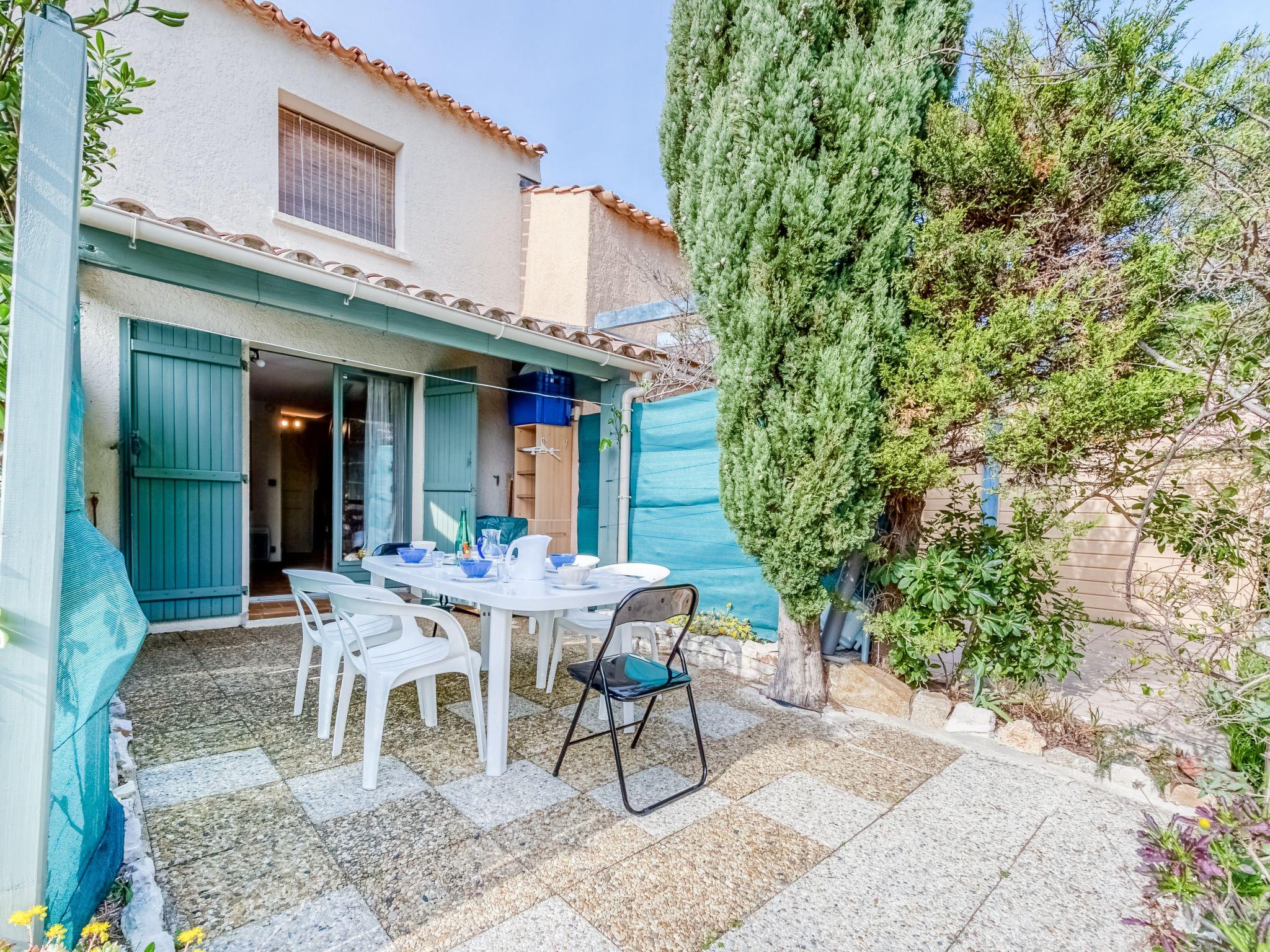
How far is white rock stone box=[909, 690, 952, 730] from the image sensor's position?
3.28 m

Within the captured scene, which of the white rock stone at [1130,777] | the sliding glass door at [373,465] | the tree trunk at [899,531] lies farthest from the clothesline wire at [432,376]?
the white rock stone at [1130,777]

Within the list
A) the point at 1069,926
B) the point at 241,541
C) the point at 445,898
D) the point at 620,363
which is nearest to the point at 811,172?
the point at 620,363

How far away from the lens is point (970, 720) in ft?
10.5

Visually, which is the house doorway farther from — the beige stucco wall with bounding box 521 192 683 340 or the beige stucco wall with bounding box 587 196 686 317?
the beige stucco wall with bounding box 587 196 686 317

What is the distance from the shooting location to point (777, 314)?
3123 mm

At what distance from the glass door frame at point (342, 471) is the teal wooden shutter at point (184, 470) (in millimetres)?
850

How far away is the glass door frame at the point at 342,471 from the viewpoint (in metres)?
5.59

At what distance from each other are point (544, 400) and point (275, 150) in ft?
10.6

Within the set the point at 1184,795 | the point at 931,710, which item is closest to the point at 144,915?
the point at 931,710

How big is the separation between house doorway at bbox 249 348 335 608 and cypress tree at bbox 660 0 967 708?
16.2ft

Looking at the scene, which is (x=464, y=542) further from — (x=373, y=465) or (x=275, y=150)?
(x=275, y=150)

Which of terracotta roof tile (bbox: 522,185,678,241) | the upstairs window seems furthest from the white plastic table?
terracotta roof tile (bbox: 522,185,678,241)

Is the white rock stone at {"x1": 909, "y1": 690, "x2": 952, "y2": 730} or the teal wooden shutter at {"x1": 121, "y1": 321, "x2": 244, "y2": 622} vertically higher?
the teal wooden shutter at {"x1": 121, "y1": 321, "x2": 244, "y2": 622}

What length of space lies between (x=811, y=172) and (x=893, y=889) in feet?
10.1
